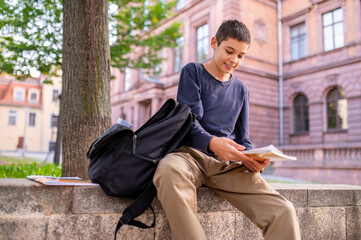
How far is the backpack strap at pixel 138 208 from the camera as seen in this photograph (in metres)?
2.12

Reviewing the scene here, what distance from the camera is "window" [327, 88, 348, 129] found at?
16695 mm

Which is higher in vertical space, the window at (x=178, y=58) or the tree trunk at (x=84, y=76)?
the window at (x=178, y=58)

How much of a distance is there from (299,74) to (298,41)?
2096 millimetres

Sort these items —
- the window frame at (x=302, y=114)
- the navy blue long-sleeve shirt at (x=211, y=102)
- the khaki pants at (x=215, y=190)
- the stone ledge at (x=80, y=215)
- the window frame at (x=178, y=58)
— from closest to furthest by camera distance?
the khaki pants at (x=215, y=190)
the stone ledge at (x=80, y=215)
the navy blue long-sleeve shirt at (x=211, y=102)
the window frame at (x=302, y=114)
the window frame at (x=178, y=58)

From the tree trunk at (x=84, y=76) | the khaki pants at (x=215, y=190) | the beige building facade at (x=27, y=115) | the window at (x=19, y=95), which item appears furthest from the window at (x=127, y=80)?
the khaki pants at (x=215, y=190)

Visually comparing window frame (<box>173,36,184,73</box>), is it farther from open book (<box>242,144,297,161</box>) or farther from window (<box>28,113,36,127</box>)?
window (<box>28,113,36,127</box>)

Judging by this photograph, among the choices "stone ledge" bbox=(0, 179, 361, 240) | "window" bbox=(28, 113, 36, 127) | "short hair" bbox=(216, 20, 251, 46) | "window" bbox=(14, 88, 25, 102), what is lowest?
"stone ledge" bbox=(0, 179, 361, 240)

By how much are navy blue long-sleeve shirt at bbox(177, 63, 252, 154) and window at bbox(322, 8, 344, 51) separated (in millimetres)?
16586

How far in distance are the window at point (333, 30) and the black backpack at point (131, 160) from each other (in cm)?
1738

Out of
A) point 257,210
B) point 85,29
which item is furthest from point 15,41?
point 257,210

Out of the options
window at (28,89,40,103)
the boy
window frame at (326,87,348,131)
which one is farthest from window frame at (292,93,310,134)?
window at (28,89,40,103)

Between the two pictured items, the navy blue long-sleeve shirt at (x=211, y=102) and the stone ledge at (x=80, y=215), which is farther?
the navy blue long-sleeve shirt at (x=211, y=102)

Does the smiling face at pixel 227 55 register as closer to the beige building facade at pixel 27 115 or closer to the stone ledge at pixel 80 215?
the stone ledge at pixel 80 215

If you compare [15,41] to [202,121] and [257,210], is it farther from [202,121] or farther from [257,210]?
[257,210]
